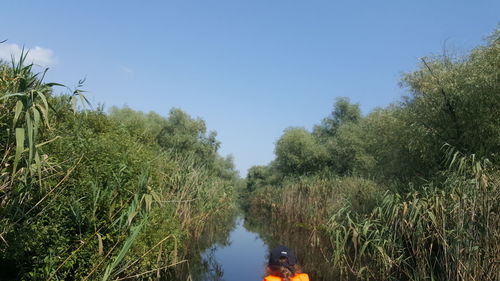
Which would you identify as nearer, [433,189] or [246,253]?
[433,189]

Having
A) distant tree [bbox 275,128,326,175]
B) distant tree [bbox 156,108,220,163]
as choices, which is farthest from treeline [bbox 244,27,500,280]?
distant tree [bbox 156,108,220,163]

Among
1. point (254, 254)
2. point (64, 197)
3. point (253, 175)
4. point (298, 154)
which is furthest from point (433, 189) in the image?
point (253, 175)

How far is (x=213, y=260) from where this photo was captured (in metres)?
15.6

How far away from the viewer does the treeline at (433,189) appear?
22.5 feet

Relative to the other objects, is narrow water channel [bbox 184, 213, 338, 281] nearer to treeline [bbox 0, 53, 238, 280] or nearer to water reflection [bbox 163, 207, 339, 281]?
water reflection [bbox 163, 207, 339, 281]

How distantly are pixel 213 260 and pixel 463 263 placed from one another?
10.6 meters

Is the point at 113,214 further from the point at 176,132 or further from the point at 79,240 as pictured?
the point at 176,132

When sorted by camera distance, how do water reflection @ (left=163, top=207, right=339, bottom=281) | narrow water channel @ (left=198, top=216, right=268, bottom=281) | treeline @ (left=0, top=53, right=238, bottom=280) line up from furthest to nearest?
narrow water channel @ (left=198, top=216, right=268, bottom=281), water reflection @ (left=163, top=207, right=339, bottom=281), treeline @ (left=0, top=53, right=238, bottom=280)

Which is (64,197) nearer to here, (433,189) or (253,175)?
(433,189)

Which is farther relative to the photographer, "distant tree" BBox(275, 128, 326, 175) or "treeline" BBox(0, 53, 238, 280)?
"distant tree" BBox(275, 128, 326, 175)

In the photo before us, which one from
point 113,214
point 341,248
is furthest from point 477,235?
point 113,214

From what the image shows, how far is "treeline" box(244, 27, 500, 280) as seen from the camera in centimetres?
685

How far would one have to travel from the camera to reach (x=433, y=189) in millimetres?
8766

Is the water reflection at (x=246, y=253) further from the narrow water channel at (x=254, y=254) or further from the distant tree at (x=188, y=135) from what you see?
the distant tree at (x=188, y=135)
